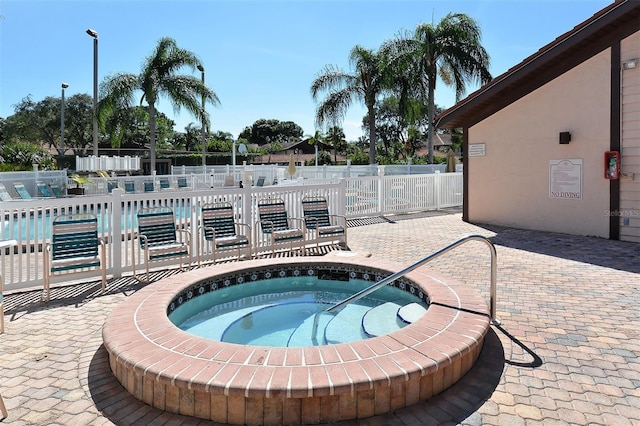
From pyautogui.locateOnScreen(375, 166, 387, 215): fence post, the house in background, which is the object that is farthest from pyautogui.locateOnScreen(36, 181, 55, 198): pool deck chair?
the house in background

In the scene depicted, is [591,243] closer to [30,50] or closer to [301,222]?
[301,222]

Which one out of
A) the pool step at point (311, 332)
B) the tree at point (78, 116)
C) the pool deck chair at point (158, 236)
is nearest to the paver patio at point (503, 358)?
the pool deck chair at point (158, 236)

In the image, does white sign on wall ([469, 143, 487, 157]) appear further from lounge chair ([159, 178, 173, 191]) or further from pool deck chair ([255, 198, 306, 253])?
lounge chair ([159, 178, 173, 191])

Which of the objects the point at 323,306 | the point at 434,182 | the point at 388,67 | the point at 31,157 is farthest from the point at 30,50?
the point at 323,306

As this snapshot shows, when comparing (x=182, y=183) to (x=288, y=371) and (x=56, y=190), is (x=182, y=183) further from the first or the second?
(x=288, y=371)

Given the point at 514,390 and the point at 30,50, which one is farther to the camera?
the point at 30,50

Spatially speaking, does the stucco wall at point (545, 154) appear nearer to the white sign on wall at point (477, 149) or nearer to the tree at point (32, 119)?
the white sign on wall at point (477, 149)

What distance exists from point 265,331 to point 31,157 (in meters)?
32.0

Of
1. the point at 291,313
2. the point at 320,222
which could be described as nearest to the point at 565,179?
the point at 320,222

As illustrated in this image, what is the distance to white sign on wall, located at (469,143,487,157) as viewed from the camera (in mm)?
11755

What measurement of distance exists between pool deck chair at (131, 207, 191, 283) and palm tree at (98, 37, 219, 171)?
645 inches

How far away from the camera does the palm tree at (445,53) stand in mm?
19641

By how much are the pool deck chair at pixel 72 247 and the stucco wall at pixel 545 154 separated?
9.82 metres

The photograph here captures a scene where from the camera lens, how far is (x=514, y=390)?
9.91 feet
